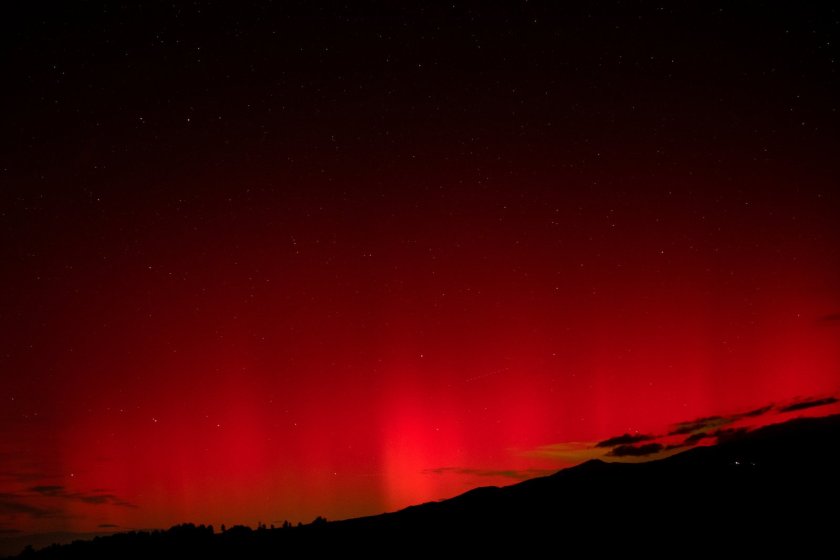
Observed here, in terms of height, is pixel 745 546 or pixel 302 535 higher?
pixel 302 535

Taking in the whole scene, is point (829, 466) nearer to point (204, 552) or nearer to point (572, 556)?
point (572, 556)

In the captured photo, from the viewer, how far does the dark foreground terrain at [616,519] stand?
2108cm

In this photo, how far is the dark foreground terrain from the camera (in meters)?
21.1

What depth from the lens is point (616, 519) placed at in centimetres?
2473

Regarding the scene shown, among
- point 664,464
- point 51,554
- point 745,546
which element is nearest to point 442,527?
point 664,464

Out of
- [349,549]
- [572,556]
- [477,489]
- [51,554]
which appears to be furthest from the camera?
[477,489]

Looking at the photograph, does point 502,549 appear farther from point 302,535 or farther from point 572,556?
point 302,535

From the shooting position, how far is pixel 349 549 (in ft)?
94.2

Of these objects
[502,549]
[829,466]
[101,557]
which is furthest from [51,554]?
[829,466]

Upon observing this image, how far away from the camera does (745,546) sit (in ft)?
64.6

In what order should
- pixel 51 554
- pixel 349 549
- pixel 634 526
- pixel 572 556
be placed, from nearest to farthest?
pixel 572 556 < pixel 634 526 < pixel 349 549 < pixel 51 554

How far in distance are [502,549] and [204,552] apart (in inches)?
528

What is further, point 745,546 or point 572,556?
point 572,556

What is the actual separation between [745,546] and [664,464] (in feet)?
42.0
